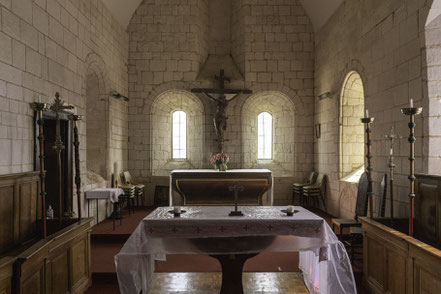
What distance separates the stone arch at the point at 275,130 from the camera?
8.98 metres

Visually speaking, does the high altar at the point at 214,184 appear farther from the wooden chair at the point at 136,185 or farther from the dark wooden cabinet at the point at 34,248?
the dark wooden cabinet at the point at 34,248

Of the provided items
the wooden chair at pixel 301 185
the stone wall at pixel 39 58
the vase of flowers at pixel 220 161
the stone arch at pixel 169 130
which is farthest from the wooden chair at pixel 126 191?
the wooden chair at pixel 301 185

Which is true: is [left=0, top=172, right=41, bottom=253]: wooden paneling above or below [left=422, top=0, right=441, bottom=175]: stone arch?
below

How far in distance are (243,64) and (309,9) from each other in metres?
2.09

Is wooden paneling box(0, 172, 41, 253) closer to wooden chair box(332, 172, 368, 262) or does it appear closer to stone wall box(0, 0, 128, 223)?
stone wall box(0, 0, 128, 223)

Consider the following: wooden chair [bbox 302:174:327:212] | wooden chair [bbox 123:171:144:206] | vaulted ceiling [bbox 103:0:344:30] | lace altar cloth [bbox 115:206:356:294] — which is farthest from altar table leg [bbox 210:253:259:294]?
A: vaulted ceiling [bbox 103:0:344:30]

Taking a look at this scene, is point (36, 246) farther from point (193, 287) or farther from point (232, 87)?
point (232, 87)

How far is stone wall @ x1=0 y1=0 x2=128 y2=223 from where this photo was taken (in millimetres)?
3773

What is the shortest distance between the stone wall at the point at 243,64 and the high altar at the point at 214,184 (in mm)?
1840

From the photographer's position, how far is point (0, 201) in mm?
3301

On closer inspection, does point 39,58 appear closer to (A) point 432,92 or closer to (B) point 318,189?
(A) point 432,92

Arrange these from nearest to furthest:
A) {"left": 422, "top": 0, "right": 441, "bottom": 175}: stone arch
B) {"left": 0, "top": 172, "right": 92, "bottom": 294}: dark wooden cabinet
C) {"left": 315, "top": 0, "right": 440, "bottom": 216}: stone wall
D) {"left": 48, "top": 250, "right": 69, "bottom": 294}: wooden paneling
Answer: {"left": 0, "top": 172, "right": 92, "bottom": 294}: dark wooden cabinet
{"left": 48, "top": 250, "right": 69, "bottom": 294}: wooden paneling
{"left": 422, "top": 0, "right": 441, "bottom": 175}: stone arch
{"left": 315, "top": 0, "right": 440, "bottom": 216}: stone wall

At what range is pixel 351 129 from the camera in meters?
6.95

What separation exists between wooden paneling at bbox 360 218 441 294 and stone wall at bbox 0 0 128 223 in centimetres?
404
